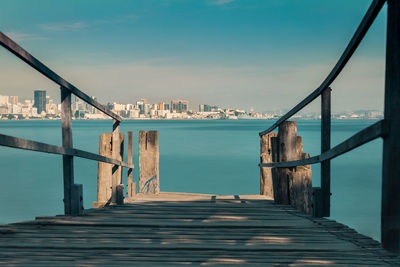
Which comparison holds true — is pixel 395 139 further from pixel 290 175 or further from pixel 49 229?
pixel 290 175

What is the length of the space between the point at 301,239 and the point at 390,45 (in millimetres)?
1311

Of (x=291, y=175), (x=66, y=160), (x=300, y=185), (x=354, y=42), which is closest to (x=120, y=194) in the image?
(x=66, y=160)

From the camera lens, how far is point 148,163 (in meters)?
7.74

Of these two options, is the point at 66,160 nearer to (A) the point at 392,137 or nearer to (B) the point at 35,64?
(B) the point at 35,64

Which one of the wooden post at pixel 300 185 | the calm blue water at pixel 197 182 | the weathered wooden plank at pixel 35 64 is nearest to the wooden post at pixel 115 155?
the weathered wooden plank at pixel 35 64

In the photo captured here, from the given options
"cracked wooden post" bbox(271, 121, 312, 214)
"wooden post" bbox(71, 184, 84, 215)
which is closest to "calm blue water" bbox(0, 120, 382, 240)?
"cracked wooden post" bbox(271, 121, 312, 214)

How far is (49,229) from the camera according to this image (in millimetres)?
2809

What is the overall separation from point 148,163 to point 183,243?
17.8 feet

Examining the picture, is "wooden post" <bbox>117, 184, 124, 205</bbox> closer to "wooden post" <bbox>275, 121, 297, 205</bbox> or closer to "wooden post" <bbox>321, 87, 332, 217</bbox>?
"wooden post" <bbox>275, 121, 297, 205</bbox>

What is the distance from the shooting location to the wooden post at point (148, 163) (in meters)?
7.67

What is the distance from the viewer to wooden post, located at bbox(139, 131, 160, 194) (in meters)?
7.67

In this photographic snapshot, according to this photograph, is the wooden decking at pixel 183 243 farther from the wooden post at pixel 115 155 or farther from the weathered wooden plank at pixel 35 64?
the wooden post at pixel 115 155

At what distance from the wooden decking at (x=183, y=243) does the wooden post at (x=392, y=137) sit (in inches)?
6.6

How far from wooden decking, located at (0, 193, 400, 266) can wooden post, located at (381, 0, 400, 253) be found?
168mm
